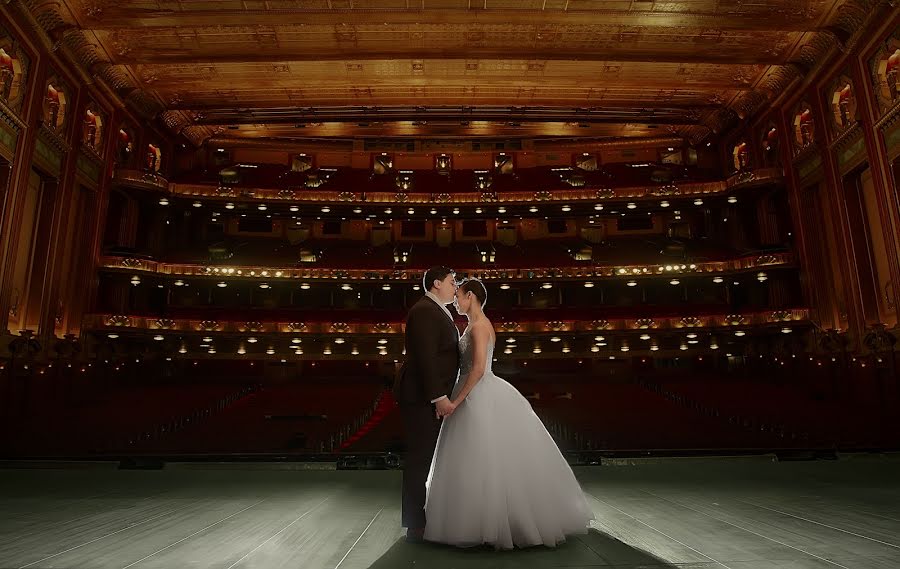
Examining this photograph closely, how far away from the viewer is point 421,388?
4508 mm

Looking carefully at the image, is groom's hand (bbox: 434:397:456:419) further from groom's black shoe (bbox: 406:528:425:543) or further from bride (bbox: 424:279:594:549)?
groom's black shoe (bbox: 406:528:425:543)

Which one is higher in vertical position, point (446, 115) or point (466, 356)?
point (446, 115)

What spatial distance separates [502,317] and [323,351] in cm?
1017

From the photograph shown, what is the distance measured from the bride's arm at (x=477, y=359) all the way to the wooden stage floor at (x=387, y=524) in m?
1.19

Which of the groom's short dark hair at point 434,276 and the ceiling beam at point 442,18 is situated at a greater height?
the ceiling beam at point 442,18

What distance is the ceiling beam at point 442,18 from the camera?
20.0 m

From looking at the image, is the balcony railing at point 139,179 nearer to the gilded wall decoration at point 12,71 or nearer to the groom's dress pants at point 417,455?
the gilded wall decoration at point 12,71

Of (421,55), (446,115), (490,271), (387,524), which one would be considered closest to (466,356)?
(387,524)

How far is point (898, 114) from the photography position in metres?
18.3

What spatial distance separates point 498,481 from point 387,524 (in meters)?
1.63

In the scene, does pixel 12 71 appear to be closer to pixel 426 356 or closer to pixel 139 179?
pixel 139 179

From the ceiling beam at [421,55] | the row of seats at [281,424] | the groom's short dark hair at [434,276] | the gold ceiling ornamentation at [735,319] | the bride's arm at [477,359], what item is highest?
the ceiling beam at [421,55]

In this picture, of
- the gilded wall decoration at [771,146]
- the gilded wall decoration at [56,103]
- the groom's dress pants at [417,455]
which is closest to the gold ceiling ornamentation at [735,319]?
the gilded wall decoration at [771,146]

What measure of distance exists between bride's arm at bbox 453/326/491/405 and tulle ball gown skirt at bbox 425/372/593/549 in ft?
0.48
